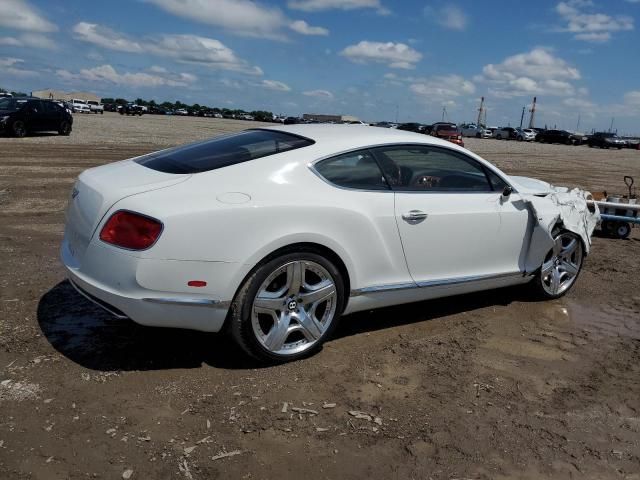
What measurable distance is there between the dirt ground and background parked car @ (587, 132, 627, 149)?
51.9 meters

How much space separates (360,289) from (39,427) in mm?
2066

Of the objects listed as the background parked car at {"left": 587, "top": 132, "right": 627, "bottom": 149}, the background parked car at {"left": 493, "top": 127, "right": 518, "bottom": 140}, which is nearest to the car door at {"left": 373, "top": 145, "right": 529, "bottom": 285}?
the background parked car at {"left": 587, "top": 132, "right": 627, "bottom": 149}

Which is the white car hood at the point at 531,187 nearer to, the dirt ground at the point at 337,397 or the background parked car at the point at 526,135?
the dirt ground at the point at 337,397

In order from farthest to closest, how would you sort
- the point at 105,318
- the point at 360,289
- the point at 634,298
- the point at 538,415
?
the point at 634,298
the point at 105,318
the point at 360,289
the point at 538,415

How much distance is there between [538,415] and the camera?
336cm

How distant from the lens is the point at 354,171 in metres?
4.00

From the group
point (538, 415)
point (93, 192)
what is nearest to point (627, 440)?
point (538, 415)

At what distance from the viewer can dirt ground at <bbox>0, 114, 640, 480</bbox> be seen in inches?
111

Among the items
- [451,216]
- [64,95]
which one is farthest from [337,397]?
[64,95]

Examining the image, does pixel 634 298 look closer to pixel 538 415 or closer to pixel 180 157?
pixel 538 415

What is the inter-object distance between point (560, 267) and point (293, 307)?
2.91m

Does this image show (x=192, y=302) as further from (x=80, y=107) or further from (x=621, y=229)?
(x=80, y=107)

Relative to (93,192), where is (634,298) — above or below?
below

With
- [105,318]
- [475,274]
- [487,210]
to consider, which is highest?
[487,210]
